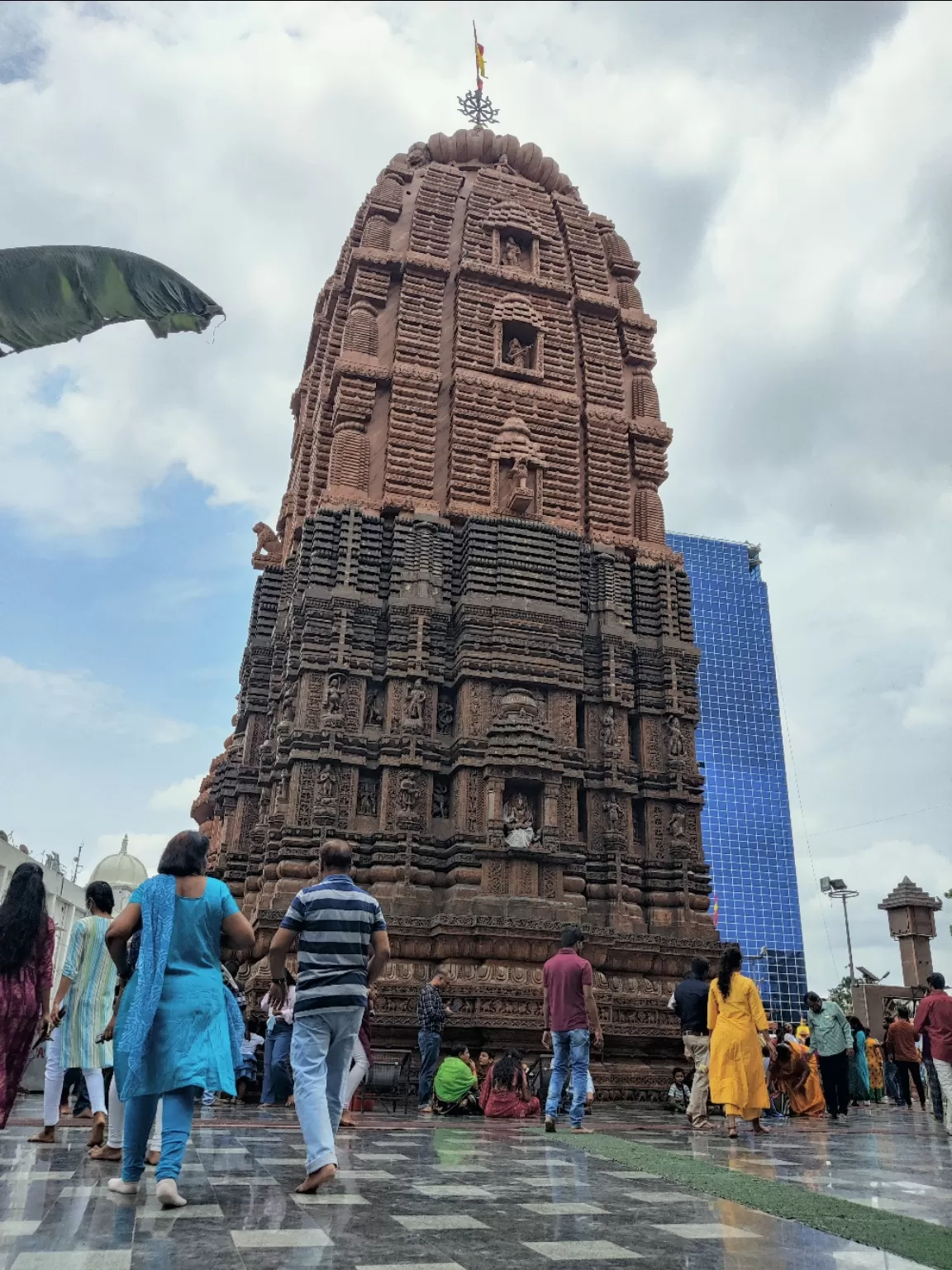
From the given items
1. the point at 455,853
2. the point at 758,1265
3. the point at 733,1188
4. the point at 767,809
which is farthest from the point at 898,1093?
the point at 767,809

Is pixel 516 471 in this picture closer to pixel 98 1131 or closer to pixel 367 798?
pixel 367 798

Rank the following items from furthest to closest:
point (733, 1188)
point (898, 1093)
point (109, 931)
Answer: point (898, 1093) → point (733, 1188) → point (109, 931)

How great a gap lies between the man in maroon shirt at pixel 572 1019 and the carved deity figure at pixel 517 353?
54.7ft

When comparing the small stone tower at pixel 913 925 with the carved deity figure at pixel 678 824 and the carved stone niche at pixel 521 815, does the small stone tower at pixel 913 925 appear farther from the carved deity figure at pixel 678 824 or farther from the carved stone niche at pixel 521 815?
the carved stone niche at pixel 521 815

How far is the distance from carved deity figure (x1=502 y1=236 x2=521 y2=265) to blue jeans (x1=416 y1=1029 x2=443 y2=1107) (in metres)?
18.8

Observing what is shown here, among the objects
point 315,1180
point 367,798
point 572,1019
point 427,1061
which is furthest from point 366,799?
point 315,1180

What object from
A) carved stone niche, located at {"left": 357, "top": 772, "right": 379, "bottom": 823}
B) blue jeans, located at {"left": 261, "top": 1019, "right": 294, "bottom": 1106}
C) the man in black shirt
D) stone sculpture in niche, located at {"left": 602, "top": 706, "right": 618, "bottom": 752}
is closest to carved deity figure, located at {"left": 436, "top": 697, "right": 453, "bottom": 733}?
carved stone niche, located at {"left": 357, "top": 772, "right": 379, "bottom": 823}

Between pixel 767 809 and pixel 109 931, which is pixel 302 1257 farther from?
pixel 767 809

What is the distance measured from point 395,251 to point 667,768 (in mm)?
13890

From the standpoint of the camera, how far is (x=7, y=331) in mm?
7566

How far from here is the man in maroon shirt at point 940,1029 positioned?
393 inches

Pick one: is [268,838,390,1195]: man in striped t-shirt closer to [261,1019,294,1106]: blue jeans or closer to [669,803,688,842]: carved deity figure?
[261,1019,294,1106]: blue jeans

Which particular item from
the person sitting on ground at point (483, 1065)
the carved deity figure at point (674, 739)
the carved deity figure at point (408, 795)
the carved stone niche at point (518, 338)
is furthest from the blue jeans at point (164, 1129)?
the carved stone niche at point (518, 338)

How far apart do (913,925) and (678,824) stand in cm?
884
